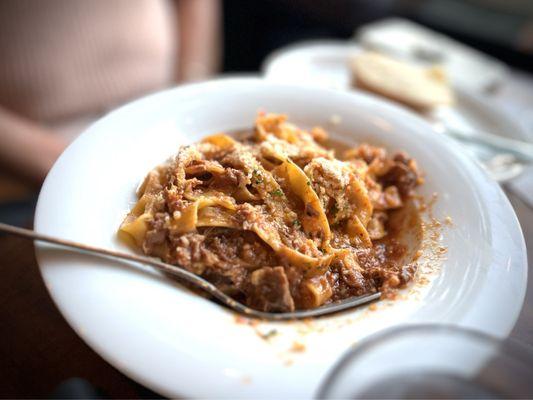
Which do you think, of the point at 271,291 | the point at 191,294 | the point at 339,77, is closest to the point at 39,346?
the point at 191,294

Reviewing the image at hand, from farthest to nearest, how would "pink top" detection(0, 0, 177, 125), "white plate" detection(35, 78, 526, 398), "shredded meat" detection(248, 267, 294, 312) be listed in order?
"pink top" detection(0, 0, 177, 125), "shredded meat" detection(248, 267, 294, 312), "white plate" detection(35, 78, 526, 398)

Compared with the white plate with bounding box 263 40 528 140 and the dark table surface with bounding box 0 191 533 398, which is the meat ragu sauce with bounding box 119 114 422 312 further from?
the white plate with bounding box 263 40 528 140

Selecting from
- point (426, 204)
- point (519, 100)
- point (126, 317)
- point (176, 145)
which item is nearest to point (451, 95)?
point (519, 100)

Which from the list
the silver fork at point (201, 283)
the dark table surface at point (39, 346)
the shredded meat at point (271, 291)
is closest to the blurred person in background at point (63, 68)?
the dark table surface at point (39, 346)

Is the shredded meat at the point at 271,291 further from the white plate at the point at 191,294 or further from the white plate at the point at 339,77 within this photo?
the white plate at the point at 339,77

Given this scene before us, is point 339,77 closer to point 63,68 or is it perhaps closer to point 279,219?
point 63,68

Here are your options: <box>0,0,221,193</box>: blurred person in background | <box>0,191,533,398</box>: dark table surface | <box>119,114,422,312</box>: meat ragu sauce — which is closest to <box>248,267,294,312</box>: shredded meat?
<box>119,114,422,312</box>: meat ragu sauce

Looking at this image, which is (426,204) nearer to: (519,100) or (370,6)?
(519,100)
